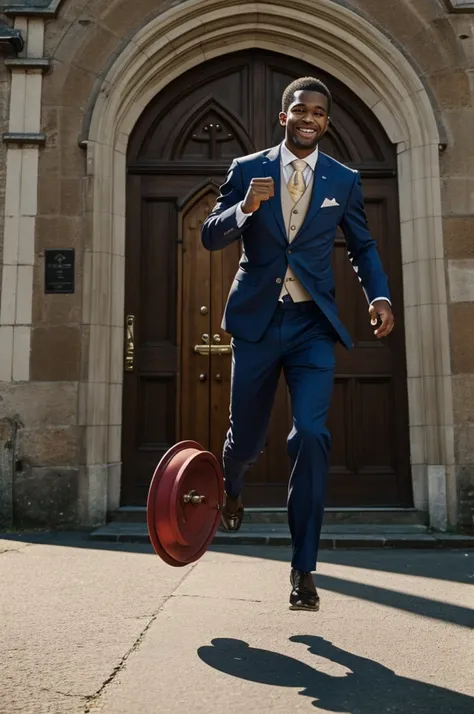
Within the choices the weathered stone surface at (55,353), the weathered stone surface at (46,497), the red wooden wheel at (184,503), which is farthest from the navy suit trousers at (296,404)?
the weathered stone surface at (55,353)

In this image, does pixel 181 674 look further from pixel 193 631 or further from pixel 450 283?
pixel 450 283

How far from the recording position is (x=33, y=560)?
4125 millimetres

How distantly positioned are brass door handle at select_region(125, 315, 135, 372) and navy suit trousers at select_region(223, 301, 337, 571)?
3046 millimetres

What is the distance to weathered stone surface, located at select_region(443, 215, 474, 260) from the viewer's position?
5.64 m

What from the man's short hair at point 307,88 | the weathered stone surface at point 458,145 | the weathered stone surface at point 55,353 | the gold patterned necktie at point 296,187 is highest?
the weathered stone surface at point 458,145

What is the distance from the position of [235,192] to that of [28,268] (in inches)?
127

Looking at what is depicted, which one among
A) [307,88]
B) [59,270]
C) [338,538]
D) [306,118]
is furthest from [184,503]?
[59,270]

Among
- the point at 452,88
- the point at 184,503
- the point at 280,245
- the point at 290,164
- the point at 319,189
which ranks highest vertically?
the point at 452,88

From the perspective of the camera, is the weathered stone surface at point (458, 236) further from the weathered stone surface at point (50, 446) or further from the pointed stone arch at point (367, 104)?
the weathered stone surface at point (50, 446)

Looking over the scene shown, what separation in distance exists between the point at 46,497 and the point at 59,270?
1833 mm

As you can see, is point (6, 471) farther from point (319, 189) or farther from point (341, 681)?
point (341, 681)

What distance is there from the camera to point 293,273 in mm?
2736

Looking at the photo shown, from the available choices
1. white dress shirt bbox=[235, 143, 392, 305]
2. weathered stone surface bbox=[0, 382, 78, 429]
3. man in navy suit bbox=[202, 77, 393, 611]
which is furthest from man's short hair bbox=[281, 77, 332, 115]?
weathered stone surface bbox=[0, 382, 78, 429]

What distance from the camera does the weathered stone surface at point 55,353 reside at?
5559 millimetres
